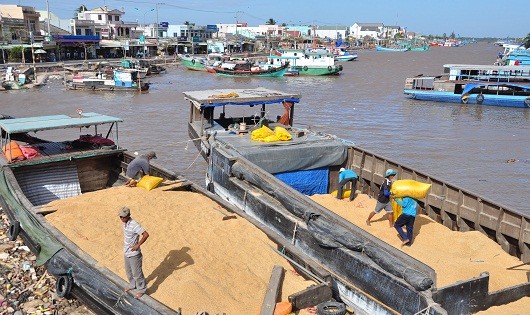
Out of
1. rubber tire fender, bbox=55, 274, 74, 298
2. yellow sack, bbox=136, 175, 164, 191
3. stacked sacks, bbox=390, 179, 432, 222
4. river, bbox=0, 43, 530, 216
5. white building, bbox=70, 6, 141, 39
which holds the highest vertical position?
white building, bbox=70, 6, 141, 39

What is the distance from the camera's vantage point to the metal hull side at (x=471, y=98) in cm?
3142

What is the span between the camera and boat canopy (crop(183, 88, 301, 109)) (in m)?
12.1

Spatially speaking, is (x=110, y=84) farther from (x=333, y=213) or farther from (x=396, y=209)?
(x=333, y=213)

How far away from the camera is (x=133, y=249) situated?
18.3 ft

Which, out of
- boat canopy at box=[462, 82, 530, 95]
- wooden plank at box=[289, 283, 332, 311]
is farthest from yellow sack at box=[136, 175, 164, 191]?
boat canopy at box=[462, 82, 530, 95]

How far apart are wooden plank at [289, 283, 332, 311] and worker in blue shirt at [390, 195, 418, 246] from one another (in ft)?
7.12

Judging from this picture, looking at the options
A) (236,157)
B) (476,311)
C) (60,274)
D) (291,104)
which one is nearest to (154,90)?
(291,104)

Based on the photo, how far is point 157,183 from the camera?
9375mm

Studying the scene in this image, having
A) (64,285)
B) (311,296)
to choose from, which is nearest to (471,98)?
(311,296)

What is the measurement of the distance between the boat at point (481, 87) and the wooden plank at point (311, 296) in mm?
30077

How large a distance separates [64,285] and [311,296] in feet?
12.4

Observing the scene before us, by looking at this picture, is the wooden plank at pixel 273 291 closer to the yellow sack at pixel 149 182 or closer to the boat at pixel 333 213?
the boat at pixel 333 213

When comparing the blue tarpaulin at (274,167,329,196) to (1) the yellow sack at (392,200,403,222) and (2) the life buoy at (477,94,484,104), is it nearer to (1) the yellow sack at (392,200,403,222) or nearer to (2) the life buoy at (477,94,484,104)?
(1) the yellow sack at (392,200,403,222)

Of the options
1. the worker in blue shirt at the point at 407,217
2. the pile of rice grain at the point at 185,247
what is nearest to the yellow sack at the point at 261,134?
the pile of rice grain at the point at 185,247
